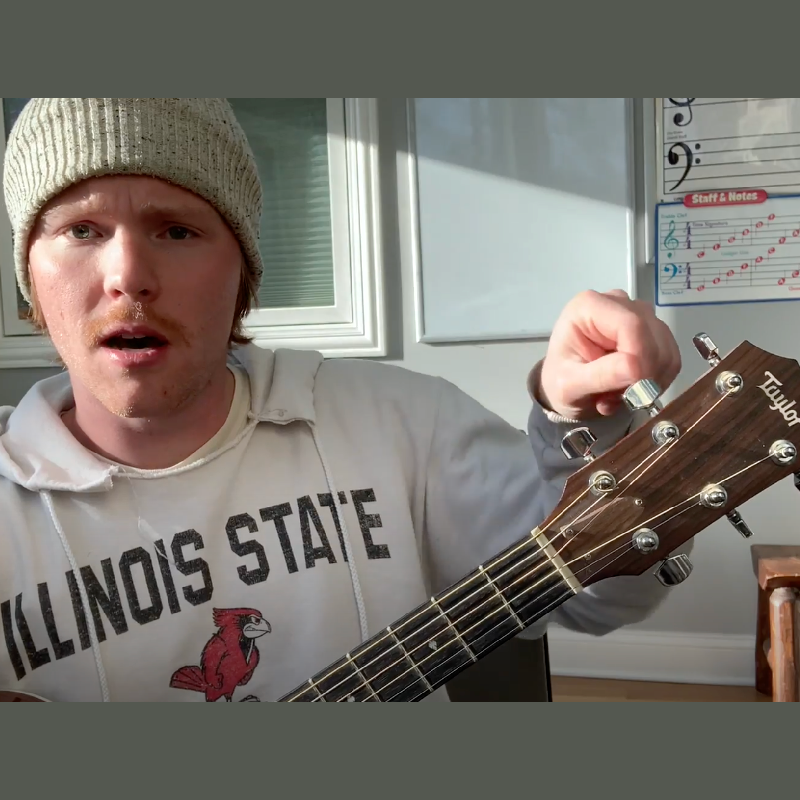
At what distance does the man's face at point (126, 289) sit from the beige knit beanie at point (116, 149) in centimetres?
1

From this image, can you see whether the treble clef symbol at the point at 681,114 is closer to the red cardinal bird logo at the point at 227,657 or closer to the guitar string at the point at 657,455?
the guitar string at the point at 657,455

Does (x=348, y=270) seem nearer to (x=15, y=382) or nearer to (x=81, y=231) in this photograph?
(x=81, y=231)

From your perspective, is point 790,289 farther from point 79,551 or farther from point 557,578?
point 79,551

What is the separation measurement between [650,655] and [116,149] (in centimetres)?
59

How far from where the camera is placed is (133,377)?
384 millimetres

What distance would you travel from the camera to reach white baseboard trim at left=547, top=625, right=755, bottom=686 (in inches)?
20.3

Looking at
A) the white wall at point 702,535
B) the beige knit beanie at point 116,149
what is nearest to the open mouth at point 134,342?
the beige knit beanie at point 116,149

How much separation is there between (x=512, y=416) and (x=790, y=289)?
25 cm

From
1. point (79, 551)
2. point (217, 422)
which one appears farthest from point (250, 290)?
point (79, 551)

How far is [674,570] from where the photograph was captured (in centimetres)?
31

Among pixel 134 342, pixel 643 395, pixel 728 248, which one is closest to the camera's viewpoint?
pixel 643 395

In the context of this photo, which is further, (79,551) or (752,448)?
(79,551)

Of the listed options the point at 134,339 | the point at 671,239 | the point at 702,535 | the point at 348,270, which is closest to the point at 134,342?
the point at 134,339

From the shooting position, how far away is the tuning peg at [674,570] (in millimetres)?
309
